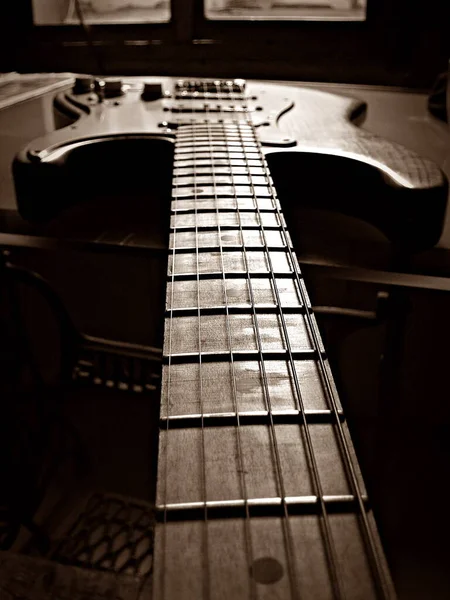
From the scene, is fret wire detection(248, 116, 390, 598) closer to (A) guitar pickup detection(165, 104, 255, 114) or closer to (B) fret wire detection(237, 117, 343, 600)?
(B) fret wire detection(237, 117, 343, 600)

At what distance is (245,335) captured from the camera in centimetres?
46

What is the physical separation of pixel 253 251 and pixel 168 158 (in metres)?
0.43

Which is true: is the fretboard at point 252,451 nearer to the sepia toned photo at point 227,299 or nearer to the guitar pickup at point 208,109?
the sepia toned photo at point 227,299

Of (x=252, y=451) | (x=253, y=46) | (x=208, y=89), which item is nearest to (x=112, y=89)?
(x=208, y=89)

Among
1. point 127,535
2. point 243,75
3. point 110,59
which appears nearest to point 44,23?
point 110,59

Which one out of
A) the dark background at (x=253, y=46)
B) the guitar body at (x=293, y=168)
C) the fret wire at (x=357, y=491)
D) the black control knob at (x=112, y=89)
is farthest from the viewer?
the dark background at (x=253, y=46)

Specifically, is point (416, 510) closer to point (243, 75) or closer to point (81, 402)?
point (81, 402)

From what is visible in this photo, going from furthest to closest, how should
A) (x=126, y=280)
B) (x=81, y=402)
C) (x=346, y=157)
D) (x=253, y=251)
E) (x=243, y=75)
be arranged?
(x=243, y=75) < (x=81, y=402) < (x=126, y=280) < (x=346, y=157) < (x=253, y=251)

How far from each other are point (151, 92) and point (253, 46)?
0.74 meters

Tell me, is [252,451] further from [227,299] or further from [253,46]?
[253,46]

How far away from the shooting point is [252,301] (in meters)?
0.50

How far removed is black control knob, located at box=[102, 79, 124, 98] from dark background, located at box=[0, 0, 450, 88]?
0.67 m

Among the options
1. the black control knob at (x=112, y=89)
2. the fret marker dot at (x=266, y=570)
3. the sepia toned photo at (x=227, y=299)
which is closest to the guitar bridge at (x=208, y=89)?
the sepia toned photo at (x=227, y=299)

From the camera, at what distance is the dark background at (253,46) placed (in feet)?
5.44
